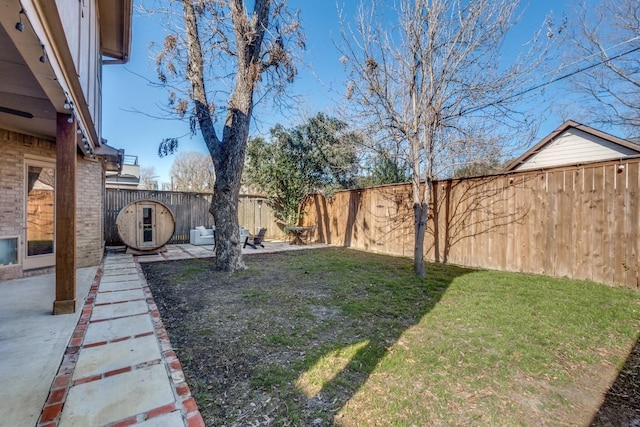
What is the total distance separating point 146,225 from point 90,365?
663cm

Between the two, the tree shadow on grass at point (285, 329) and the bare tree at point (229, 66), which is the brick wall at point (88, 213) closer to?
the tree shadow on grass at point (285, 329)

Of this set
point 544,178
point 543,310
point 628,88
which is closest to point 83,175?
point 543,310

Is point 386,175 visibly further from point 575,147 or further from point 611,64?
point 611,64

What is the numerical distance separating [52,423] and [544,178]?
7413 mm

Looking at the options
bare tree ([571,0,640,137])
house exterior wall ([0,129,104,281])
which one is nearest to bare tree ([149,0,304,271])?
house exterior wall ([0,129,104,281])

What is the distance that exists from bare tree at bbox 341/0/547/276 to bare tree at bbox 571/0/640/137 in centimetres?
520

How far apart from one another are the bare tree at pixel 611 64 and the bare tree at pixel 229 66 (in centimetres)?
884

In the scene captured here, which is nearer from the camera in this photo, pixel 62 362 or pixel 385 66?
pixel 62 362

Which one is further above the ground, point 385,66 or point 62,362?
point 385,66

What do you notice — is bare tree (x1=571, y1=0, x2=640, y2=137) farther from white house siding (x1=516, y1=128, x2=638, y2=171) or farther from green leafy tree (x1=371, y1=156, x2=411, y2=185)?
green leafy tree (x1=371, y1=156, x2=411, y2=185)

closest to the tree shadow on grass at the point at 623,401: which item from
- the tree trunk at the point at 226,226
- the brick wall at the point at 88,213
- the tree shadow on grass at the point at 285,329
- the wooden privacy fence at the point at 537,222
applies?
the tree shadow on grass at the point at 285,329

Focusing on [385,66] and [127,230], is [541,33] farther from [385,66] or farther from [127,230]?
[127,230]

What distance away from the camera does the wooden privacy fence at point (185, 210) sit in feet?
30.9

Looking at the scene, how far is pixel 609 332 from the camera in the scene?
3117 millimetres
